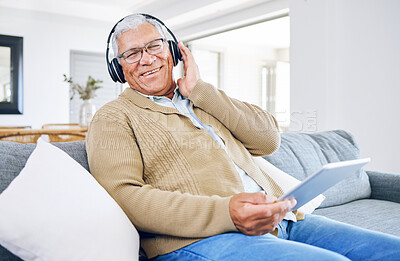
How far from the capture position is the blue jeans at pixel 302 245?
0.84 meters

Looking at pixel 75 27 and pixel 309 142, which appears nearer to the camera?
pixel 309 142

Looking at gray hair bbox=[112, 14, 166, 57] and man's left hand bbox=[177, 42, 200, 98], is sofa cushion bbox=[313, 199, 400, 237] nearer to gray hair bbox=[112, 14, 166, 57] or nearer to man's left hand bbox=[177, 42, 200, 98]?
man's left hand bbox=[177, 42, 200, 98]

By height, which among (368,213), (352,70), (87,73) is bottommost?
(368,213)

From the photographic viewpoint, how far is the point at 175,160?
3.58 feet

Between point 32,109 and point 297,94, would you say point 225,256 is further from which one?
point 32,109

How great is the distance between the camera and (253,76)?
8062mm

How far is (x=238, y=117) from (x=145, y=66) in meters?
0.38

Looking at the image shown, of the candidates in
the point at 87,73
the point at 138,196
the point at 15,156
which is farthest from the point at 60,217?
the point at 87,73

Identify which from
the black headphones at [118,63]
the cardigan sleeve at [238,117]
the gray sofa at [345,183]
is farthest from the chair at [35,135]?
the cardigan sleeve at [238,117]

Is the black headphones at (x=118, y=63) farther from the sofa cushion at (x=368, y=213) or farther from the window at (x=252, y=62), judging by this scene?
the window at (x=252, y=62)

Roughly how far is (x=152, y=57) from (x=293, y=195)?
28.8 inches

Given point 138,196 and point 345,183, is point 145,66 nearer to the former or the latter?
point 138,196

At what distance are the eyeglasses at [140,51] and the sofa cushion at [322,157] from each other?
0.77 metres

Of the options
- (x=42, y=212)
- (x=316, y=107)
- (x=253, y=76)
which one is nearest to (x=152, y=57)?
(x=42, y=212)
